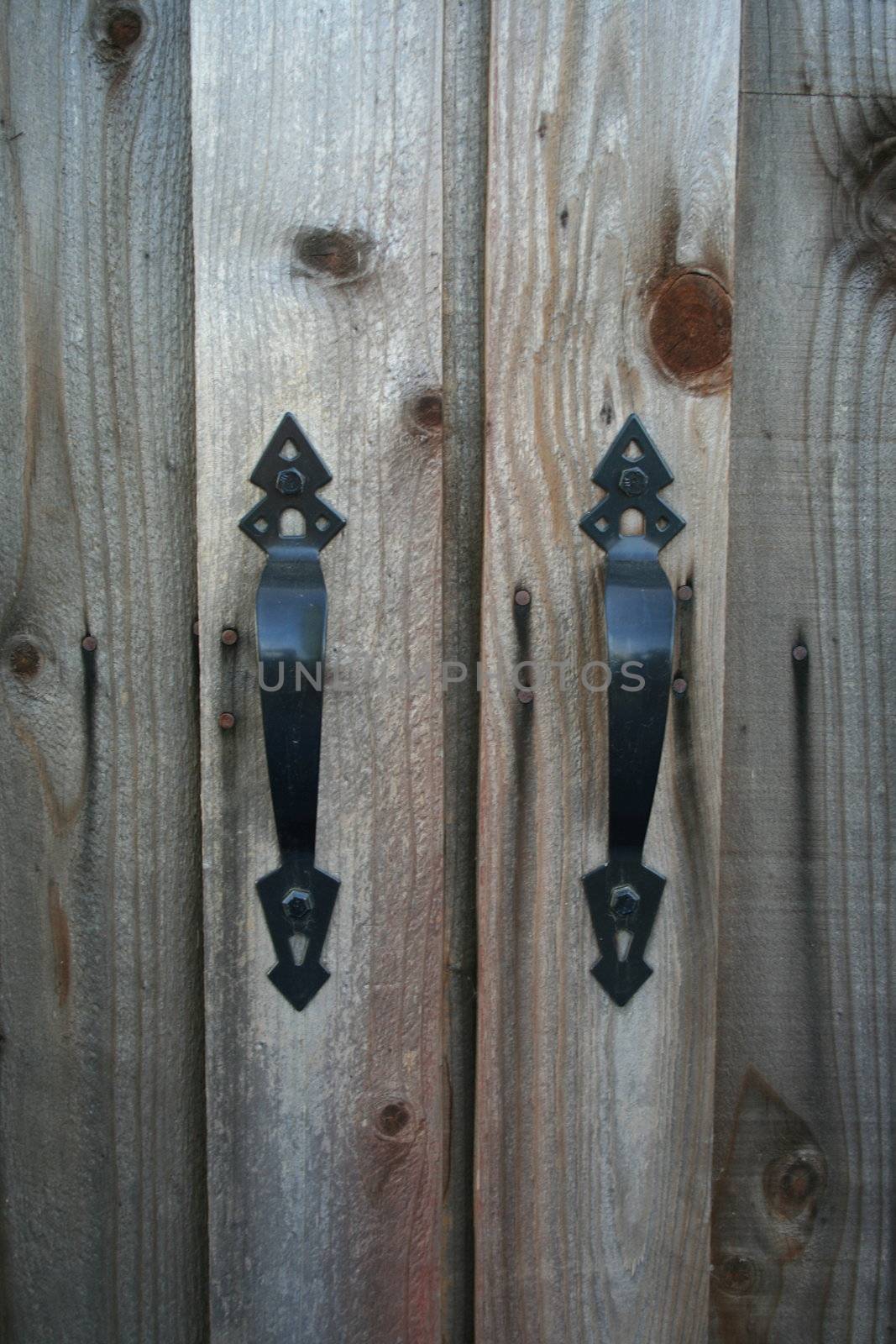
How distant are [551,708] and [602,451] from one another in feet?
0.69

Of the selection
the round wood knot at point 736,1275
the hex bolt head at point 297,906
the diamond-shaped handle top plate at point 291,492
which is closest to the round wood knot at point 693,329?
the diamond-shaped handle top plate at point 291,492

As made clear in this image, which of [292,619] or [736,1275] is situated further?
[736,1275]

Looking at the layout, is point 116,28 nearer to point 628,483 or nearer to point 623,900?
point 628,483

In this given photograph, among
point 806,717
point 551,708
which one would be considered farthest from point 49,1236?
point 806,717

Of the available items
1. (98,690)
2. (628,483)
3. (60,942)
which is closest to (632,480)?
(628,483)

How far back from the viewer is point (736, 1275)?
88 cm

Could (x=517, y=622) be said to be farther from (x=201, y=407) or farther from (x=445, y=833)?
(x=201, y=407)

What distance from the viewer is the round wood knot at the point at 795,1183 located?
87cm

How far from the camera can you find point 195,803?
83cm

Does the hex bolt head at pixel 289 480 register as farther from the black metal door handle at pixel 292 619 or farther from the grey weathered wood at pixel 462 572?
the grey weathered wood at pixel 462 572

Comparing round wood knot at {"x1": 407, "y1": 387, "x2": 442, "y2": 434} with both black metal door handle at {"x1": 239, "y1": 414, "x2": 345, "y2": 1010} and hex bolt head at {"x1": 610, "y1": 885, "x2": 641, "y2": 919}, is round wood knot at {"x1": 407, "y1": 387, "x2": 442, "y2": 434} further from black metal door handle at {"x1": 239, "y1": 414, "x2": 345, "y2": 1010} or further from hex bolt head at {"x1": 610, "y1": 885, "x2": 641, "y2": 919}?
hex bolt head at {"x1": 610, "y1": 885, "x2": 641, "y2": 919}

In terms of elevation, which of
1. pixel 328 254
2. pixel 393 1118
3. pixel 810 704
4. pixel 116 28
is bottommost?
pixel 393 1118

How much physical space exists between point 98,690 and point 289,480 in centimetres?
25

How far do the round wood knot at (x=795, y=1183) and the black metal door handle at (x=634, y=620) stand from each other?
1.20ft
